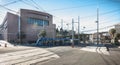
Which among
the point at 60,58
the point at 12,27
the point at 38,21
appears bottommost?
the point at 60,58

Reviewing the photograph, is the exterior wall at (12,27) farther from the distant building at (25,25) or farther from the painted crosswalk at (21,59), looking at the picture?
the painted crosswalk at (21,59)

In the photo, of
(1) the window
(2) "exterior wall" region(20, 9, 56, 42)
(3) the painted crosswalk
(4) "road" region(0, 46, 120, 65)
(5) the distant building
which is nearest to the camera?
(4) "road" region(0, 46, 120, 65)

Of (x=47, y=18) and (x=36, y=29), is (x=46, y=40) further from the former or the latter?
(x=47, y=18)

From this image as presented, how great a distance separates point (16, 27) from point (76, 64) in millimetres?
54568

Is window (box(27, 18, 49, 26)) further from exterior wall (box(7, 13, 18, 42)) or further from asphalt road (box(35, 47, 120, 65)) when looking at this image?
asphalt road (box(35, 47, 120, 65))

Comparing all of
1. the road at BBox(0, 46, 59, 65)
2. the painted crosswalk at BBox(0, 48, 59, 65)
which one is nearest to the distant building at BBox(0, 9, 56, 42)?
the road at BBox(0, 46, 59, 65)

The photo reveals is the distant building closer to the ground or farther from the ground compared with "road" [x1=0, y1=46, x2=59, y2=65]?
farther from the ground

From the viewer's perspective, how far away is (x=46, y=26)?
72.9 meters

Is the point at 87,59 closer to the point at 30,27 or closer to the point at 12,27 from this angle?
the point at 12,27

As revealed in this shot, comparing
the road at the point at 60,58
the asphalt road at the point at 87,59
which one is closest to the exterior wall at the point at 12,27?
the road at the point at 60,58

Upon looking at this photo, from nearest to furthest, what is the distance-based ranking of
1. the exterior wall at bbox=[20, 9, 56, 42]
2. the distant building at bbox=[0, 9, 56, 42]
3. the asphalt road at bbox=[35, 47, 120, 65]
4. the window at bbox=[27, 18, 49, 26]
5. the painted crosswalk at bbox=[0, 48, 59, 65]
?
the asphalt road at bbox=[35, 47, 120, 65], the painted crosswalk at bbox=[0, 48, 59, 65], the distant building at bbox=[0, 9, 56, 42], the exterior wall at bbox=[20, 9, 56, 42], the window at bbox=[27, 18, 49, 26]

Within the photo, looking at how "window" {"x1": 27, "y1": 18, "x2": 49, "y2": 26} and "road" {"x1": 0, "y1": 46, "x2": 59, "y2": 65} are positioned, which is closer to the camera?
"road" {"x1": 0, "y1": 46, "x2": 59, "y2": 65}

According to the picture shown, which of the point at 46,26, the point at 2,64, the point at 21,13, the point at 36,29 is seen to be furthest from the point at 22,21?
the point at 2,64

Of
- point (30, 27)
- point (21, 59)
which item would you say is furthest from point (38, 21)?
point (21, 59)
